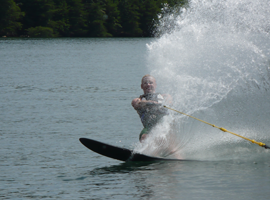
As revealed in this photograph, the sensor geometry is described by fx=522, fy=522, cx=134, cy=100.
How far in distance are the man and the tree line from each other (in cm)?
10081

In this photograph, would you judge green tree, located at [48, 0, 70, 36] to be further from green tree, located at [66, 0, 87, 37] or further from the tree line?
green tree, located at [66, 0, 87, 37]

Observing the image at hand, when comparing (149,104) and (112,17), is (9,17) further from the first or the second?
(149,104)

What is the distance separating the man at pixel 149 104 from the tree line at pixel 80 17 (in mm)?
100814

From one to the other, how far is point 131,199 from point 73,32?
117 m

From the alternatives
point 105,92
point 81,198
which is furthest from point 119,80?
point 81,198

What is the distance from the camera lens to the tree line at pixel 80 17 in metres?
112

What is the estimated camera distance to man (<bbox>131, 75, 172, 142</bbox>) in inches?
417

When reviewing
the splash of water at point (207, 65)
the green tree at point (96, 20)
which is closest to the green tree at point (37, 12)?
the green tree at point (96, 20)

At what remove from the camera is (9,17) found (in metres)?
109

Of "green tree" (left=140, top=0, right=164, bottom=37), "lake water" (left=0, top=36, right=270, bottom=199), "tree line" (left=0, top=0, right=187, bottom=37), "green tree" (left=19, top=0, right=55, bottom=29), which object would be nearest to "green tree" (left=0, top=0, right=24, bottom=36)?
"tree line" (left=0, top=0, right=187, bottom=37)

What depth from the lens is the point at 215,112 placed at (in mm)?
16656

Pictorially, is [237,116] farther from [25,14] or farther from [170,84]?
[25,14]

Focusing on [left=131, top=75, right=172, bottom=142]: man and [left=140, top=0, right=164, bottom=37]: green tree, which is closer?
[left=131, top=75, right=172, bottom=142]: man

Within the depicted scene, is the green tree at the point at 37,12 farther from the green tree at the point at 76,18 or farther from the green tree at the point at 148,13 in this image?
the green tree at the point at 148,13
